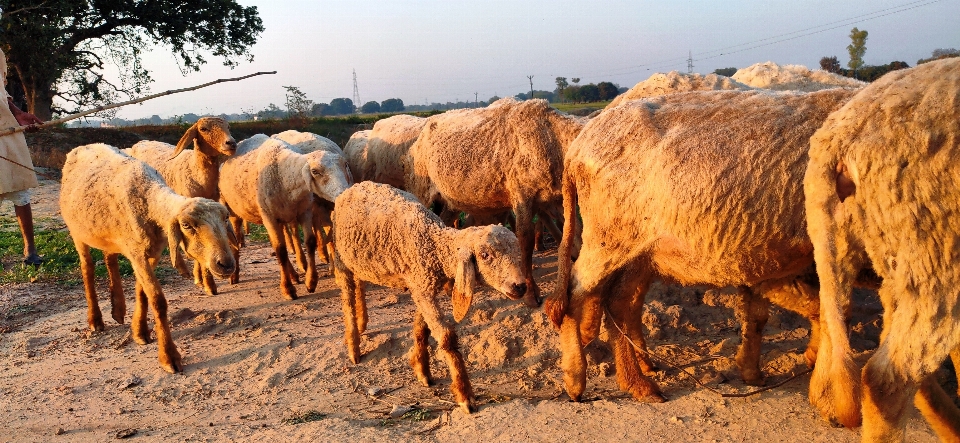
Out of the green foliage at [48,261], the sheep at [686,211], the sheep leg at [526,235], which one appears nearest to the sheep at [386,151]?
the sheep leg at [526,235]

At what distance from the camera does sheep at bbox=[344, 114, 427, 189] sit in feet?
32.8

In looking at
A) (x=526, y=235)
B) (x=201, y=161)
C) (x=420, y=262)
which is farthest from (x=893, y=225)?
(x=201, y=161)

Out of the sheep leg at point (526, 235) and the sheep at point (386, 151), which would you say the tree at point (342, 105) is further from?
the sheep leg at point (526, 235)

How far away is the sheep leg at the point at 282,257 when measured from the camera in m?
8.16

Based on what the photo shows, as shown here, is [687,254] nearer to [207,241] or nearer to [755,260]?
[755,260]

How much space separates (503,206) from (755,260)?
13.7ft

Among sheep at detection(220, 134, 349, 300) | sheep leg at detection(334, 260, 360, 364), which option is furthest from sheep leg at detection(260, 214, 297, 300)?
sheep leg at detection(334, 260, 360, 364)

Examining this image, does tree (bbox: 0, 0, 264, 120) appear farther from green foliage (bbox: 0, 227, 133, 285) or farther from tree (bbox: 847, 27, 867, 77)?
tree (bbox: 847, 27, 867, 77)

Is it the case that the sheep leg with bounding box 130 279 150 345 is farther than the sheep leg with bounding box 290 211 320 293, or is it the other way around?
the sheep leg with bounding box 290 211 320 293

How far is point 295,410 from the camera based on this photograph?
522 cm

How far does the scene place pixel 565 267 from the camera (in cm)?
527

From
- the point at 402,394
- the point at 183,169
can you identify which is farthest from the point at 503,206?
the point at 183,169

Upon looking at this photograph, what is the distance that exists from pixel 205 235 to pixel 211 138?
3.89 metres

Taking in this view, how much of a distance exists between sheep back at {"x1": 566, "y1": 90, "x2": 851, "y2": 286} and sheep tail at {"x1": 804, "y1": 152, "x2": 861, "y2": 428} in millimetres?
619
